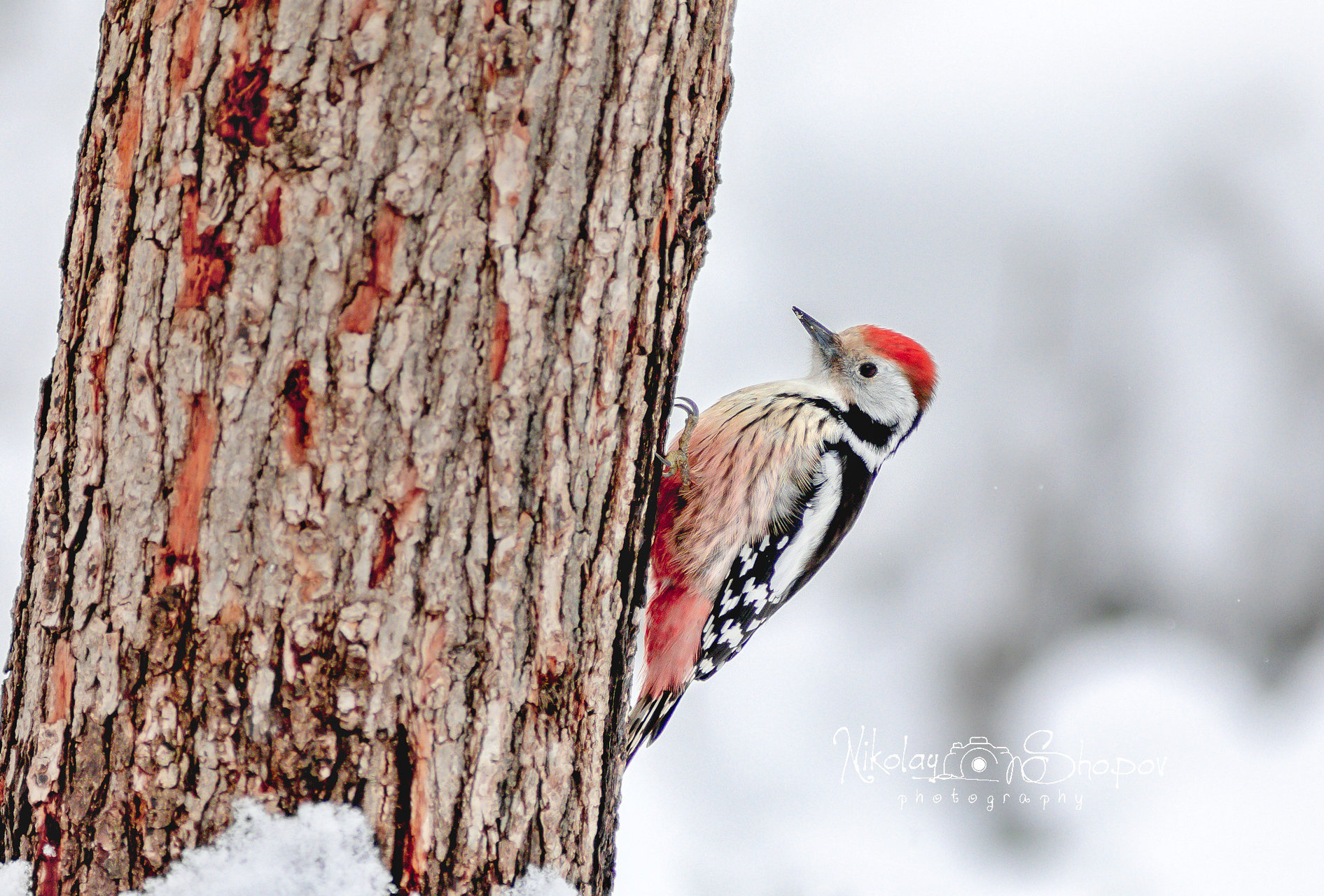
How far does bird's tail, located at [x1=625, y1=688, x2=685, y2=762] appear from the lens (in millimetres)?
2455

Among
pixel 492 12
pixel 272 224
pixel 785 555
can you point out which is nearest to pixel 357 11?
pixel 492 12

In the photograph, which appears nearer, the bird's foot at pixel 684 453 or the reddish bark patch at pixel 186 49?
the reddish bark patch at pixel 186 49

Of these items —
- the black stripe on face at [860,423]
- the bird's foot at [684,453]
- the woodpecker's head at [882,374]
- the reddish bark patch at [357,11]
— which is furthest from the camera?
the woodpecker's head at [882,374]

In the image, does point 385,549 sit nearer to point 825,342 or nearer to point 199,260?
point 199,260

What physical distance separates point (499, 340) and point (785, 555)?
63.9 inches

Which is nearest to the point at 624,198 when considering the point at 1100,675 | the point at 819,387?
the point at 819,387

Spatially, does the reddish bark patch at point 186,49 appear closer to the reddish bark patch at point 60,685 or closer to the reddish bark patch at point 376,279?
the reddish bark patch at point 376,279

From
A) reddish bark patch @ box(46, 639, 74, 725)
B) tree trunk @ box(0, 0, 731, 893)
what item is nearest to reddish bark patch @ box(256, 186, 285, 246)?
tree trunk @ box(0, 0, 731, 893)

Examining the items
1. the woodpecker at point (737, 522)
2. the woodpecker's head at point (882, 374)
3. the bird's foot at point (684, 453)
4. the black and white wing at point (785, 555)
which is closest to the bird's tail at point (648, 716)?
the woodpecker at point (737, 522)

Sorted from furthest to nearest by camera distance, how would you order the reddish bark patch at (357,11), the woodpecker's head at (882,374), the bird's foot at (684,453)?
the woodpecker's head at (882,374), the bird's foot at (684,453), the reddish bark patch at (357,11)

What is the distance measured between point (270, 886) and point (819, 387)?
2182 mm

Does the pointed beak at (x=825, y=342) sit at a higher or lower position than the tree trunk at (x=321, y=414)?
higher

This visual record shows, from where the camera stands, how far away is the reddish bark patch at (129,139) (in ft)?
3.63

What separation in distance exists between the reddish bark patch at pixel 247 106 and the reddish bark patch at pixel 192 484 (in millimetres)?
288
